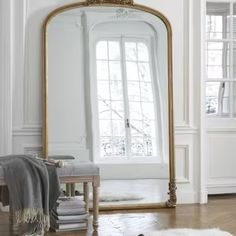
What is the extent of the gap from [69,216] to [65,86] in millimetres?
1416

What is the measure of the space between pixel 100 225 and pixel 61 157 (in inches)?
36.0

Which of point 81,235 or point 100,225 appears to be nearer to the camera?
point 81,235

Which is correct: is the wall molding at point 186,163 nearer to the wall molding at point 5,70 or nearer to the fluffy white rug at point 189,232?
the fluffy white rug at point 189,232

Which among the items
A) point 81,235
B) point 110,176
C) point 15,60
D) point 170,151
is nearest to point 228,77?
point 170,151

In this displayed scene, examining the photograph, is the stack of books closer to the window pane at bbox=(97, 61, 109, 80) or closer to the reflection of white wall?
the reflection of white wall

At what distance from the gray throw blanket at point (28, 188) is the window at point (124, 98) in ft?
4.46

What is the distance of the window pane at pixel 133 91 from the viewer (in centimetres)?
514

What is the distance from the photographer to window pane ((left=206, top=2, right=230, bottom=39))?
582cm

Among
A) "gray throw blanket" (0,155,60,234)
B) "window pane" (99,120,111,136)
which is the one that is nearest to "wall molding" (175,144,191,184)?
"window pane" (99,120,111,136)

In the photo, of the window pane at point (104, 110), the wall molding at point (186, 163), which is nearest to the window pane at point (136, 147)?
the window pane at point (104, 110)

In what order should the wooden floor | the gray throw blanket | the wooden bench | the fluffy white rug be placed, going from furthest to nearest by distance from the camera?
the wooden floor < the wooden bench < the fluffy white rug < the gray throw blanket

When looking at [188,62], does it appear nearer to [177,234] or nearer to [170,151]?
[170,151]

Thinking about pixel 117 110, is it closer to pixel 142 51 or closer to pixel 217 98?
pixel 142 51

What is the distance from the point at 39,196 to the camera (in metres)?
3.73
